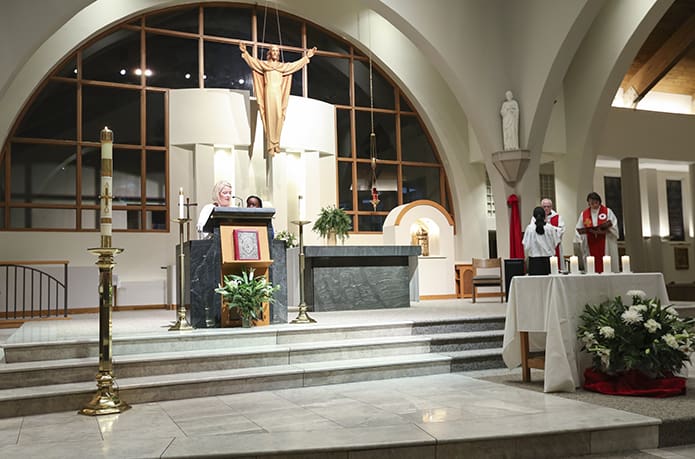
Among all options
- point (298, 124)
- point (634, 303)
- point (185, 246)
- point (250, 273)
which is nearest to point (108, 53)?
point (298, 124)

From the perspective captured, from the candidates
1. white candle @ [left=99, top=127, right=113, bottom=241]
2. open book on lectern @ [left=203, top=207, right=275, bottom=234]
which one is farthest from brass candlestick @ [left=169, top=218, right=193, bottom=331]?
white candle @ [left=99, top=127, right=113, bottom=241]

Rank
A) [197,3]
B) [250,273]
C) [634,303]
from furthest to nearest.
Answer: [197,3]
[250,273]
[634,303]

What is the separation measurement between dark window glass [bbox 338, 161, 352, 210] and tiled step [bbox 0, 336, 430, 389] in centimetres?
680

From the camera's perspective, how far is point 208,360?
218 inches

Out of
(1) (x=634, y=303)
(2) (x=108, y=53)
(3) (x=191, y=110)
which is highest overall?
(2) (x=108, y=53)

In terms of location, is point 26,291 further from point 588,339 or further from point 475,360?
point 588,339

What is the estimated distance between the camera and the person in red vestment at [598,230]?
8.12 metres

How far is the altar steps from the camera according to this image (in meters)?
4.95

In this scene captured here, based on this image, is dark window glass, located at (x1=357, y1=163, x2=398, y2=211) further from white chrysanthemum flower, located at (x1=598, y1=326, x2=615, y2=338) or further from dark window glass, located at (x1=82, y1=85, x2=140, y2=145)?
white chrysanthemum flower, located at (x1=598, y1=326, x2=615, y2=338)

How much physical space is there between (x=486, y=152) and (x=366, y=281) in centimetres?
374

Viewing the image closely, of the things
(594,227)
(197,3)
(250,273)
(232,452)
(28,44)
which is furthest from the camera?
(197,3)

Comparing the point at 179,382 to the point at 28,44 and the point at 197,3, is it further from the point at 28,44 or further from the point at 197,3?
the point at 197,3

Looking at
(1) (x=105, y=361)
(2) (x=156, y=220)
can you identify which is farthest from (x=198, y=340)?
(2) (x=156, y=220)

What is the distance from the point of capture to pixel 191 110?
11398 mm
